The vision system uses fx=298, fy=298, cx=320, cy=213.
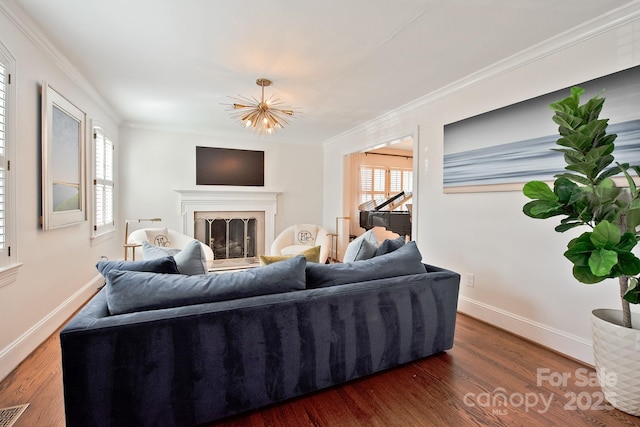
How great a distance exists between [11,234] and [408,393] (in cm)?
275

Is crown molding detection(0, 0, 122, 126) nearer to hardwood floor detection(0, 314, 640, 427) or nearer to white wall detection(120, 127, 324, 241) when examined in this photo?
white wall detection(120, 127, 324, 241)

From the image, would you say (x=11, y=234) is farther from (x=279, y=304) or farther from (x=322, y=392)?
(x=322, y=392)

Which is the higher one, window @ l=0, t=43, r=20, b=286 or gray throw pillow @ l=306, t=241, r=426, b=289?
window @ l=0, t=43, r=20, b=286

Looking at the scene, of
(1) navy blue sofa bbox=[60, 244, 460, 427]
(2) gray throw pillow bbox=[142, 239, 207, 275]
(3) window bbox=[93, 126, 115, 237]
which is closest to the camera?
(1) navy blue sofa bbox=[60, 244, 460, 427]

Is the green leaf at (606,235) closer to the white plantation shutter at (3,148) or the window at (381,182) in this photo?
the white plantation shutter at (3,148)

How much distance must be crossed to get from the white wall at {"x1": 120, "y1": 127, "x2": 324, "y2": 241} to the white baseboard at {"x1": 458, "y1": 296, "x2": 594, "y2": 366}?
3634 mm

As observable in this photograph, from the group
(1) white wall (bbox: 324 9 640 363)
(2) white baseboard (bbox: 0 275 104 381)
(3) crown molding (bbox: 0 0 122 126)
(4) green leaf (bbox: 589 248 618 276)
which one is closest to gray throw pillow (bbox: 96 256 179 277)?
(2) white baseboard (bbox: 0 275 104 381)

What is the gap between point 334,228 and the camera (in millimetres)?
5746

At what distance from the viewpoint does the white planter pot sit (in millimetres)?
1566

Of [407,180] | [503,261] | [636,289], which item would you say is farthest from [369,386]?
[407,180]

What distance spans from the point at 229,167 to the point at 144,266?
3.97 meters

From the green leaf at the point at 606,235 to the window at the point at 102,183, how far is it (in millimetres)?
4527

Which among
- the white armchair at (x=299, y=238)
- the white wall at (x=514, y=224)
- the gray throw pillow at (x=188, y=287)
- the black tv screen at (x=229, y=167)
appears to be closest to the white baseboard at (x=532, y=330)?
the white wall at (x=514, y=224)

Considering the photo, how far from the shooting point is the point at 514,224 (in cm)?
262
